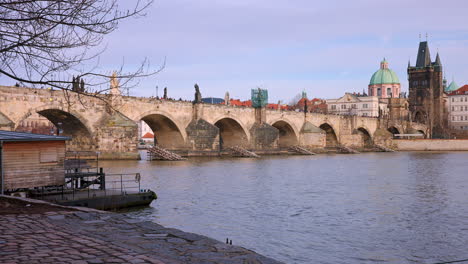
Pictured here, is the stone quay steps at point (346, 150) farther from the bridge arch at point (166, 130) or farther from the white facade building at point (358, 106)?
the white facade building at point (358, 106)

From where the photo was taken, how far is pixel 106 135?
44.2 meters

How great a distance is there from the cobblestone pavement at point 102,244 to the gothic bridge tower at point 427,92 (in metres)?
118

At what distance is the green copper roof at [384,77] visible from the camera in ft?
479

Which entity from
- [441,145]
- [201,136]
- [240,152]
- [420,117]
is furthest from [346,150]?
[420,117]

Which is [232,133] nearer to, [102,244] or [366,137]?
[366,137]

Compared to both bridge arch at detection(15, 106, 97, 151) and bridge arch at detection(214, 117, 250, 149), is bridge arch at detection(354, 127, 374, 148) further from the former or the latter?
bridge arch at detection(15, 106, 97, 151)

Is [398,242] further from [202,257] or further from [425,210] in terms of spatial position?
[202,257]

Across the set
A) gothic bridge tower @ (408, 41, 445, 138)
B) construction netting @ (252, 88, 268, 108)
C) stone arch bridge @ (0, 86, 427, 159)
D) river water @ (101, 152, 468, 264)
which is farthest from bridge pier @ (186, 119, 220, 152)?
gothic bridge tower @ (408, 41, 445, 138)

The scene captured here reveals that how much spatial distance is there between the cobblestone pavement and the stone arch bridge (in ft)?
46.3

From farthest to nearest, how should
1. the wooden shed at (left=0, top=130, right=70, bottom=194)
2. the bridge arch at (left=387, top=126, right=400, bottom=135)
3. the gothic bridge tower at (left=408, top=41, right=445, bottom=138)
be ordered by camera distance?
the gothic bridge tower at (left=408, top=41, right=445, bottom=138) → the bridge arch at (left=387, top=126, right=400, bottom=135) → the wooden shed at (left=0, top=130, right=70, bottom=194)

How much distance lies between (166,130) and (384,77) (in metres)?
104

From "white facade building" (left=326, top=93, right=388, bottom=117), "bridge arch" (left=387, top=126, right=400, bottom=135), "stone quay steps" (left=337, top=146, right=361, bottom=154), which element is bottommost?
"stone quay steps" (left=337, top=146, right=361, bottom=154)

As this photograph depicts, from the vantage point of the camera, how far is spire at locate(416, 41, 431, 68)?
126 meters

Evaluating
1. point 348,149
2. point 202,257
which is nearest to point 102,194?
point 202,257
